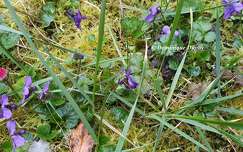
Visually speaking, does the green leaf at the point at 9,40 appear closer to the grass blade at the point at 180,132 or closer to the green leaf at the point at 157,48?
the green leaf at the point at 157,48

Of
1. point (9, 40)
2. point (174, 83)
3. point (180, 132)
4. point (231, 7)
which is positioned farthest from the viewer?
point (9, 40)

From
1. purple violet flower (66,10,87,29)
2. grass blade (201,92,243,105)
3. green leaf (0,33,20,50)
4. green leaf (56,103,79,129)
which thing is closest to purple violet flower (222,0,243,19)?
grass blade (201,92,243,105)

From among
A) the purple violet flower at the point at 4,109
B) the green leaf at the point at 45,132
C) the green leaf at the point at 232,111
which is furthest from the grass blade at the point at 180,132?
the purple violet flower at the point at 4,109

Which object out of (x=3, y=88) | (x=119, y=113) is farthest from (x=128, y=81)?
(x=3, y=88)

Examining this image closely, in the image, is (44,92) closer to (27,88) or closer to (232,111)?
(27,88)

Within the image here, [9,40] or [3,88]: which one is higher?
[9,40]

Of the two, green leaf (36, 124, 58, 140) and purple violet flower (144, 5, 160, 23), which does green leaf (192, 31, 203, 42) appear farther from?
green leaf (36, 124, 58, 140)

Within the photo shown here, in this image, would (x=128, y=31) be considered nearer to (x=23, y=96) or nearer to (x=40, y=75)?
(x=40, y=75)
